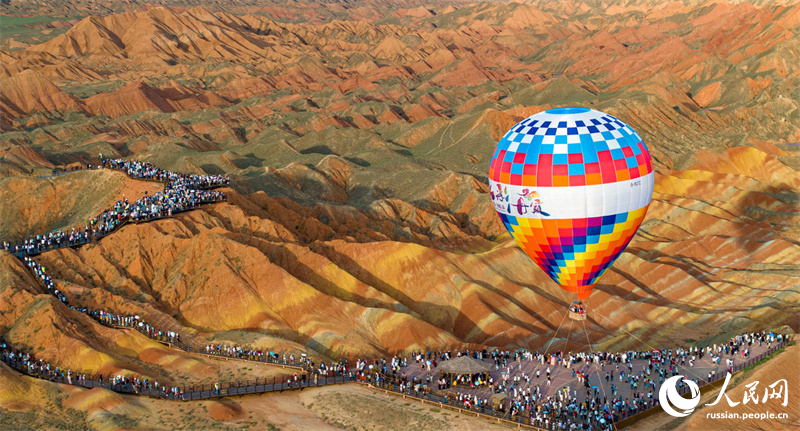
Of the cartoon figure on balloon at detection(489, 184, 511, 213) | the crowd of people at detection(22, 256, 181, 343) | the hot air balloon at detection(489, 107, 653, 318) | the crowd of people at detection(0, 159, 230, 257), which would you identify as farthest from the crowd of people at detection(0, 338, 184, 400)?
the hot air balloon at detection(489, 107, 653, 318)

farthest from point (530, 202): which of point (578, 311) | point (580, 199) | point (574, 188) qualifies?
point (578, 311)

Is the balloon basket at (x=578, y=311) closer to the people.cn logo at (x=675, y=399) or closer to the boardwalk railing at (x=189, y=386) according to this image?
the people.cn logo at (x=675, y=399)

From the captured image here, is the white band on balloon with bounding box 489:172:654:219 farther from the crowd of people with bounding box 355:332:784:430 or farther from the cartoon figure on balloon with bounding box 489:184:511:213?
the crowd of people with bounding box 355:332:784:430

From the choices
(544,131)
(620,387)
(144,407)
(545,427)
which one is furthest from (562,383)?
(144,407)

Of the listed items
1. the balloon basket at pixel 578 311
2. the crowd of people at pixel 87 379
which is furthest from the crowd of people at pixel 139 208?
the balloon basket at pixel 578 311

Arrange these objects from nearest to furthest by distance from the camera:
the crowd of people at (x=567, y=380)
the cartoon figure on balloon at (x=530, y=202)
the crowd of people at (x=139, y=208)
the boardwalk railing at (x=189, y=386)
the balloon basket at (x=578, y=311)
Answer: the crowd of people at (x=567, y=380) < the cartoon figure on balloon at (x=530, y=202) < the balloon basket at (x=578, y=311) < the boardwalk railing at (x=189, y=386) < the crowd of people at (x=139, y=208)

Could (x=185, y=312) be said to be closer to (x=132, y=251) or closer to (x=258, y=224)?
(x=132, y=251)
